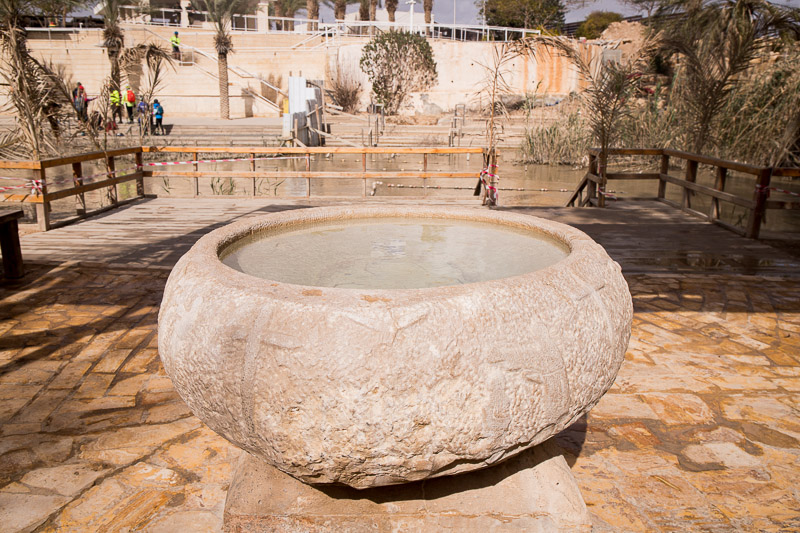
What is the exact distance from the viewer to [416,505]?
6.90 feet

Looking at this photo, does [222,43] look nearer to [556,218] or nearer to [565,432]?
[556,218]

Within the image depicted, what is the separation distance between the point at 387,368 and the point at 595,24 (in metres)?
41.0

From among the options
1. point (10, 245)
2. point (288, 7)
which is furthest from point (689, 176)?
point (288, 7)

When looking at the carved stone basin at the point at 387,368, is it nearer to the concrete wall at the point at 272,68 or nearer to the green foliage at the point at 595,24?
the concrete wall at the point at 272,68

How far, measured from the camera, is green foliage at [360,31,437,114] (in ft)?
93.8

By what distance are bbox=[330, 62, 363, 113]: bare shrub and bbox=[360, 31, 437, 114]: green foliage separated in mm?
816

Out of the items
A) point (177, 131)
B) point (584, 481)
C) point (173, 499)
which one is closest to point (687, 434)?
point (584, 481)

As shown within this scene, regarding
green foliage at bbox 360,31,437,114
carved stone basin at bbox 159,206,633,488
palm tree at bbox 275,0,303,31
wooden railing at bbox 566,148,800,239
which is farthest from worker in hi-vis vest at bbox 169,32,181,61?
carved stone basin at bbox 159,206,633,488

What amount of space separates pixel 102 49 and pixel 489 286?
33.0 m

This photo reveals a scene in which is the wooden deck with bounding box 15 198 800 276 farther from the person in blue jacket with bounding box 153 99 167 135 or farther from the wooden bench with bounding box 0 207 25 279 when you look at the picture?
the person in blue jacket with bounding box 153 99 167 135

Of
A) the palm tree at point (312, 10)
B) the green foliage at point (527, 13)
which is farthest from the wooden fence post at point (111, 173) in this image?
the green foliage at point (527, 13)

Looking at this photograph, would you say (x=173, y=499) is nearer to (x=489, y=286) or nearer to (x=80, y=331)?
(x=489, y=286)

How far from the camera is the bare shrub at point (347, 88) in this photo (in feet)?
98.3

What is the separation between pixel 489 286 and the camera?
1.88 metres
